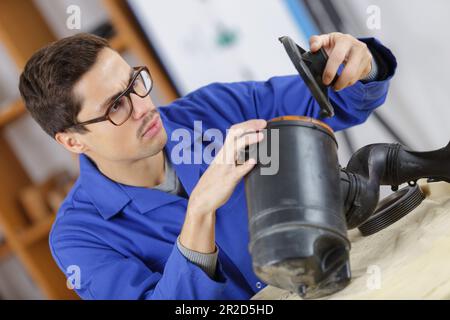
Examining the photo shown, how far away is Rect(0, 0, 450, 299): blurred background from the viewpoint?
72.2 inches

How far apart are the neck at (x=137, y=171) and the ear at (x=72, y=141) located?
6 cm

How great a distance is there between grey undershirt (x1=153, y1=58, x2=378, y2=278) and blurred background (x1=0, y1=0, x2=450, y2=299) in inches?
28.6

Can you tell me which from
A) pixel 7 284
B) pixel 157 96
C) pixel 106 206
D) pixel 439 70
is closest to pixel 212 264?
pixel 106 206

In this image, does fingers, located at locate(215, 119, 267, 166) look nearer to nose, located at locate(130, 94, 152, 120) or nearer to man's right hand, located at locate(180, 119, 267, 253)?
man's right hand, located at locate(180, 119, 267, 253)

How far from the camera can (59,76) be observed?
120 centimetres

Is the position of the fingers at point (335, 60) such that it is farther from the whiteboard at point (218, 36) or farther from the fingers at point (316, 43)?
the whiteboard at point (218, 36)

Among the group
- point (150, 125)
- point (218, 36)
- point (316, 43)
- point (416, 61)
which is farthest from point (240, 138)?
point (218, 36)

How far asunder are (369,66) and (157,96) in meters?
1.53

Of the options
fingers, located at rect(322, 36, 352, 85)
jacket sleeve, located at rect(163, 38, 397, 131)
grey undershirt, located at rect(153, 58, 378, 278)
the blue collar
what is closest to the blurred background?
jacket sleeve, located at rect(163, 38, 397, 131)

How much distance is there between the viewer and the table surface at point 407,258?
833 millimetres

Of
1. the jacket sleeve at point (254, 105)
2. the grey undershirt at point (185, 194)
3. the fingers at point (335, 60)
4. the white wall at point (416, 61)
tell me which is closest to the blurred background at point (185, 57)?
the white wall at point (416, 61)

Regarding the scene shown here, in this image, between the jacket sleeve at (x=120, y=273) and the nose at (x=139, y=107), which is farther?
the nose at (x=139, y=107)

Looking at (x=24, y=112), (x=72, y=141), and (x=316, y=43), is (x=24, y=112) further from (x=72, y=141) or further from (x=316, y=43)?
(x=316, y=43)

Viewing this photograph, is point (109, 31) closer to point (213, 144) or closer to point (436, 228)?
point (213, 144)
